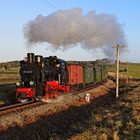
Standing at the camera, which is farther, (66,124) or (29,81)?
(29,81)

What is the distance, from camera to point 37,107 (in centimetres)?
2278

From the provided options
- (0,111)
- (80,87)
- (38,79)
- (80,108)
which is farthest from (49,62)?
(80,87)

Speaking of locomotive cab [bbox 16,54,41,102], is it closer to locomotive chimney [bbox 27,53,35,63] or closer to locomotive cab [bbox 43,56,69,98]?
locomotive chimney [bbox 27,53,35,63]

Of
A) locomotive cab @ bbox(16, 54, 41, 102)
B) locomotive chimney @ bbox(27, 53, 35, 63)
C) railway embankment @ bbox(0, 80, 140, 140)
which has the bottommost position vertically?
railway embankment @ bbox(0, 80, 140, 140)

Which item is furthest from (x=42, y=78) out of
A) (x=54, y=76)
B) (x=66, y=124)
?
(x=66, y=124)

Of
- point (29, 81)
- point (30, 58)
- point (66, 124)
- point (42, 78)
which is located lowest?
point (66, 124)

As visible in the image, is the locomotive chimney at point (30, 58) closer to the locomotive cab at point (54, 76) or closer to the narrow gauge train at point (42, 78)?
the narrow gauge train at point (42, 78)

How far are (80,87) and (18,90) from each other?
16.7m

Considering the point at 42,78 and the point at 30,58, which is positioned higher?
the point at 30,58

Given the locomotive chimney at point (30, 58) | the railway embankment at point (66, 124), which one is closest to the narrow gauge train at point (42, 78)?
the locomotive chimney at point (30, 58)

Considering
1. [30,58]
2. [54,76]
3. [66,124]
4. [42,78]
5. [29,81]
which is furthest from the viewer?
[54,76]

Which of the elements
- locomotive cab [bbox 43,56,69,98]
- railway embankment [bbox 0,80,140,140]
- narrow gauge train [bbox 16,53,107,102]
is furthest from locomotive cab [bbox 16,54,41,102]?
railway embankment [bbox 0,80,140,140]

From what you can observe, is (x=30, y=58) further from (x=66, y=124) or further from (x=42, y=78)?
(x=66, y=124)

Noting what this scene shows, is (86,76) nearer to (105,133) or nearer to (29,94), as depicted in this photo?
(29,94)
